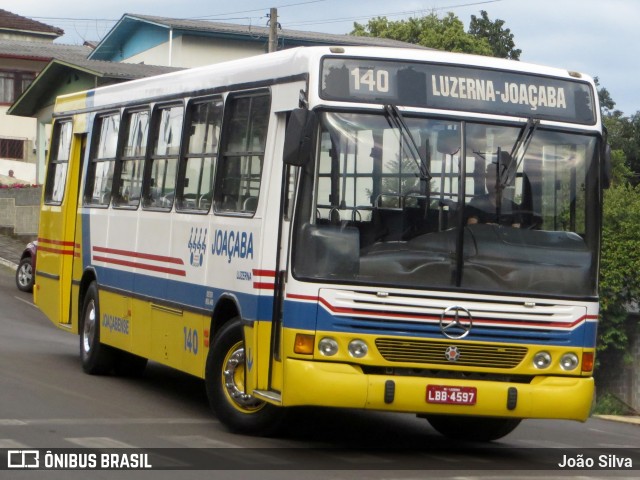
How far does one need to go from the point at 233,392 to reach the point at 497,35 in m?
76.6

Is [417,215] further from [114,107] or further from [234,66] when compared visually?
[114,107]

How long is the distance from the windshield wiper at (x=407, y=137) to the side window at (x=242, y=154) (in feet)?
4.20

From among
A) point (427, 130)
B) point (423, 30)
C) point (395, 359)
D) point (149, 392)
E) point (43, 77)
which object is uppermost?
point (423, 30)

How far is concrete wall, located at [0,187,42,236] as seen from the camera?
118 feet

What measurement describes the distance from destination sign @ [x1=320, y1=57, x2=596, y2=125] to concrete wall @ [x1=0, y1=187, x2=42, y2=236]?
2635cm

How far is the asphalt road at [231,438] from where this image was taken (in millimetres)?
9938

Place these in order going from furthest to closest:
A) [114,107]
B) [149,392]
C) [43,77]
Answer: [43,77], [114,107], [149,392]

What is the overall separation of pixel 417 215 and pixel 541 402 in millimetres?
1711

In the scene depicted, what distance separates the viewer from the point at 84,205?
16203mm

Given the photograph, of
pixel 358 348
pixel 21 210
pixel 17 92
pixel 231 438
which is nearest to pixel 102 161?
pixel 231 438

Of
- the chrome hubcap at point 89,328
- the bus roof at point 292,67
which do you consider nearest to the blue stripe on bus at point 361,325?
the bus roof at point 292,67

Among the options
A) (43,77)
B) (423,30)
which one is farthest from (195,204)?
(423,30)

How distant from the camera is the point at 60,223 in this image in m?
17.0

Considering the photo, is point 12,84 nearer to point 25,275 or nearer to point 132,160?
point 25,275
